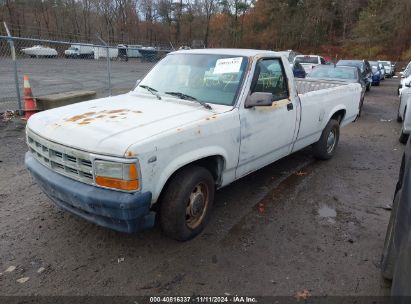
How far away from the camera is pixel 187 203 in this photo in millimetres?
3299

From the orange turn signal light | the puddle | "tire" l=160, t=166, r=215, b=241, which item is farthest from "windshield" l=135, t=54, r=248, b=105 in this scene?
the puddle

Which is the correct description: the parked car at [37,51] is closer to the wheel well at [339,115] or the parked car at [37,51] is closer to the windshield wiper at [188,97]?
the windshield wiper at [188,97]

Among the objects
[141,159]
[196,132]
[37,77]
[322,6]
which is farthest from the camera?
[322,6]

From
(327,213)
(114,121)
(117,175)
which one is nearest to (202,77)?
(114,121)

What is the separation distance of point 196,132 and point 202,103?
2.02ft

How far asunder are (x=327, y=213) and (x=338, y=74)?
26.1 ft

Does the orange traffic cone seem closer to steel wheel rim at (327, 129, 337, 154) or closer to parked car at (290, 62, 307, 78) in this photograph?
steel wheel rim at (327, 129, 337, 154)

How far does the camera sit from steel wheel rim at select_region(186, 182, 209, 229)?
135 inches

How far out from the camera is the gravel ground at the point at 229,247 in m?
2.92

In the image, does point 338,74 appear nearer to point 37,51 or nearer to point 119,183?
point 37,51

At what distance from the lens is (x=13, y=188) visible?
4598 mm

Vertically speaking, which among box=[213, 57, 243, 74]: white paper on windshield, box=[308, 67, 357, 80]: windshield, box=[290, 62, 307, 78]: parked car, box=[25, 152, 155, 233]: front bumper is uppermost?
box=[213, 57, 243, 74]: white paper on windshield

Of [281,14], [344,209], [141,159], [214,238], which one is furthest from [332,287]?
[281,14]

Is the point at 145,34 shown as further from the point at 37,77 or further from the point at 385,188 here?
the point at 385,188
